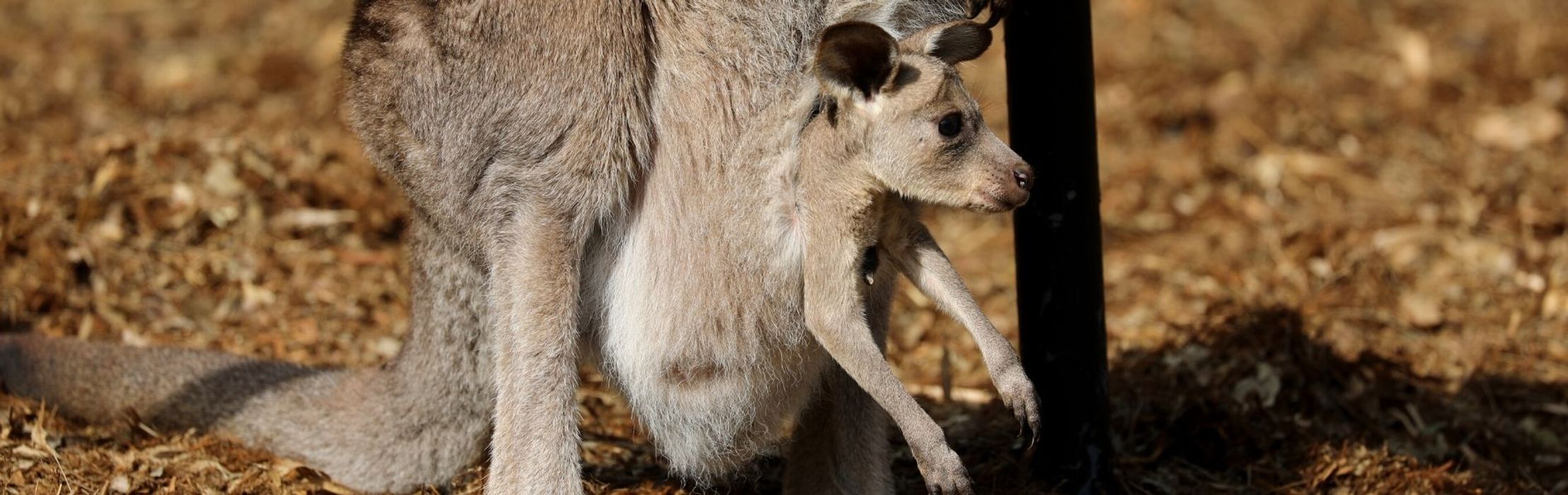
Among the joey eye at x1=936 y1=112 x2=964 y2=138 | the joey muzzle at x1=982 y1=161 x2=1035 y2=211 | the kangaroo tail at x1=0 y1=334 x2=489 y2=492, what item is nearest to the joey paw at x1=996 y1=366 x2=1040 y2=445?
the joey muzzle at x1=982 y1=161 x2=1035 y2=211

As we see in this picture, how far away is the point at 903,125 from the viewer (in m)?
2.65

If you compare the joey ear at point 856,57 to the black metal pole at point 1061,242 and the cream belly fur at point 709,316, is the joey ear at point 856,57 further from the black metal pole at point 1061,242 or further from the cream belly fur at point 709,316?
the black metal pole at point 1061,242

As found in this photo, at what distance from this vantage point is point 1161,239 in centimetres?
570

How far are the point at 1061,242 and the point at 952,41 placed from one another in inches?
24.3

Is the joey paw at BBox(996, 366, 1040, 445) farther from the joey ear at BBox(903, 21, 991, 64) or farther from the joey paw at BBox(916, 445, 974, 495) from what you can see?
the joey ear at BBox(903, 21, 991, 64)

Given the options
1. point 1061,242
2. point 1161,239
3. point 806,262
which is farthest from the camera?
point 1161,239

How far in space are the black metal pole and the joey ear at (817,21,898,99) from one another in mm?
555

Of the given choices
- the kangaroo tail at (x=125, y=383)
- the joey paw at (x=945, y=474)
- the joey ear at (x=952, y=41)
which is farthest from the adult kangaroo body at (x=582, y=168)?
the kangaroo tail at (x=125, y=383)

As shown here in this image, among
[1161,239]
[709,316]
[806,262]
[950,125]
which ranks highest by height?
[950,125]

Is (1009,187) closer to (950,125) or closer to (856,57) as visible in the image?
(950,125)

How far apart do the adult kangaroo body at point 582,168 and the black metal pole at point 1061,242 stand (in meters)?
0.19

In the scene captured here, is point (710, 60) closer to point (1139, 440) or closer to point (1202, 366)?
point (1139, 440)

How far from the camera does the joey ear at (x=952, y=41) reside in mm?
2754

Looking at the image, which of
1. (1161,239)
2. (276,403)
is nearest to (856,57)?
(276,403)
